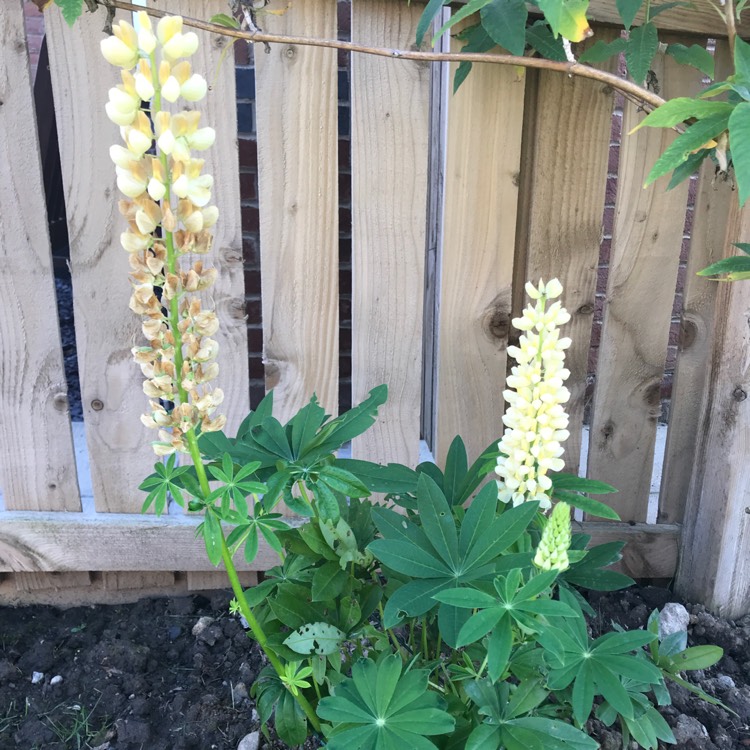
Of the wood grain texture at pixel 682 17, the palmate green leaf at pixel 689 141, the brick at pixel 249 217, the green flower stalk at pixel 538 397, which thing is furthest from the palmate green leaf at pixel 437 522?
the brick at pixel 249 217

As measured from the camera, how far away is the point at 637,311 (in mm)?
1984

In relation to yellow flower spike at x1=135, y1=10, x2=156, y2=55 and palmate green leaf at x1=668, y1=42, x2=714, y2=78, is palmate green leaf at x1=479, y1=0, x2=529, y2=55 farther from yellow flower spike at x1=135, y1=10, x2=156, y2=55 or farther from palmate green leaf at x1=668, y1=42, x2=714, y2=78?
yellow flower spike at x1=135, y1=10, x2=156, y2=55

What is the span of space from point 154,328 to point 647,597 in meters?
1.74

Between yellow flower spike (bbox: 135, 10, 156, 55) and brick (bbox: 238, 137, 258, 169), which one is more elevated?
yellow flower spike (bbox: 135, 10, 156, 55)

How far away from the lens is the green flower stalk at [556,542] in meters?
1.07

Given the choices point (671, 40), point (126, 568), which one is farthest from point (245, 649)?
point (671, 40)

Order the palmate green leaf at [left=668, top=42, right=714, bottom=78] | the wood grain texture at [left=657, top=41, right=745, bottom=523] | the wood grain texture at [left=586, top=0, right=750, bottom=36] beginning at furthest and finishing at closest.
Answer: the wood grain texture at [left=657, top=41, right=745, bottom=523] < the wood grain texture at [left=586, top=0, right=750, bottom=36] < the palmate green leaf at [left=668, top=42, right=714, bottom=78]

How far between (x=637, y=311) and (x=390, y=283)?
2.32ft

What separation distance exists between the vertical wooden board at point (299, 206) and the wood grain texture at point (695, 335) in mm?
988

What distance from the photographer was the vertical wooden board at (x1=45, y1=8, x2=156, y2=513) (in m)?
1.71

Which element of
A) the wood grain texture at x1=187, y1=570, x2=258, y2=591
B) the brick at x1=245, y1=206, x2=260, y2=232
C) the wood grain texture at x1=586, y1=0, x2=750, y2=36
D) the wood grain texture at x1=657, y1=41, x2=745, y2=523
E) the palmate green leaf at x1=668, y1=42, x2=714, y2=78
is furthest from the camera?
the brick at x1=245, y1=206, x2=260, y2=232

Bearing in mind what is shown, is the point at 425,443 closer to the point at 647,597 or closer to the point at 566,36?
the point at 647,597

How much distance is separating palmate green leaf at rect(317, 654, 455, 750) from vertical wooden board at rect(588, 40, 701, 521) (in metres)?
1.14

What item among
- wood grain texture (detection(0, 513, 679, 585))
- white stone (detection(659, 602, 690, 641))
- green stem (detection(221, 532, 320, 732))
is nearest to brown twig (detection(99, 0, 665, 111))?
green stem (detection(221, 532, 320, 732))
